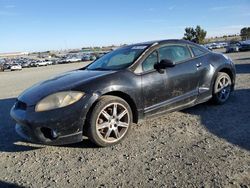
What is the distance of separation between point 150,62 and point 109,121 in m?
1.31

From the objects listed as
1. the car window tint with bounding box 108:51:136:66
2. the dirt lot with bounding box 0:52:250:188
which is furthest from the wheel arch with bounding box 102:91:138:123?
the car window tint with bounding box 108:51:136:66

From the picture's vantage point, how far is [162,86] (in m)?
4.99

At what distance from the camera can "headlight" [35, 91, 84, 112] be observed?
13.5 feet

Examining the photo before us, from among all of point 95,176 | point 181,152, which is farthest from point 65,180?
point 181,152

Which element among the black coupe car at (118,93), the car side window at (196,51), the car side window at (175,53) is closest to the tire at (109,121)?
the black coupe car at (118,93)

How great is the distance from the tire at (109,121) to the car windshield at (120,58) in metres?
0.77

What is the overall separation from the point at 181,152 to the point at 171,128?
1092mm

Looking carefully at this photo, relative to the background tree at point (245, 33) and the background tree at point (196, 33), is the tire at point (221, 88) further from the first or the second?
the background tree at point (245, 33)

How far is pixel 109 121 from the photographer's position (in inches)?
173

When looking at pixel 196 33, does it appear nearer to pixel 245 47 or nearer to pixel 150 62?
pixel 245 47

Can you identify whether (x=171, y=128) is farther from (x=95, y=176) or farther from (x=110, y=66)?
(x=95, y=176)

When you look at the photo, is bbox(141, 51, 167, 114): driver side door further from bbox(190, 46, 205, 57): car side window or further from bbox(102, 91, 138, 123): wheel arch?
bbox(190, 46, 205, 57): car side window

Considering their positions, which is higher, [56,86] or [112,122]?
[56,86]

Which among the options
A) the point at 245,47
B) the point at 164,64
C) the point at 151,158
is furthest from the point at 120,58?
the point at 245,47
